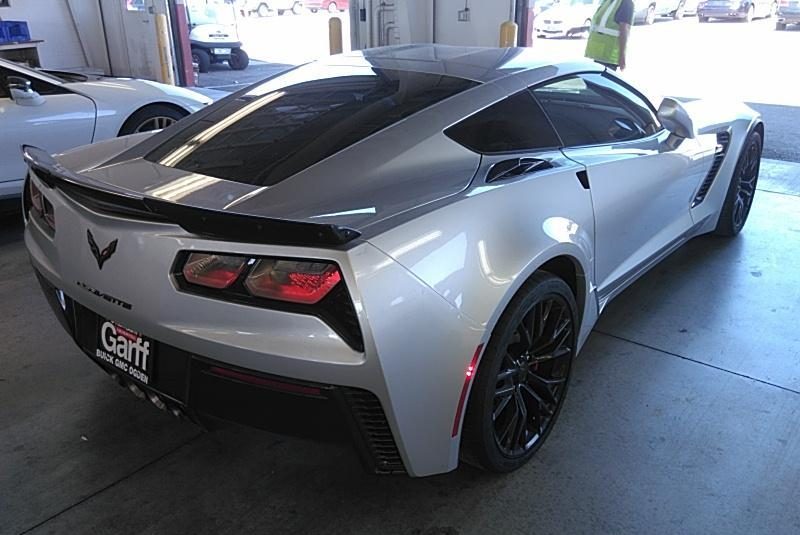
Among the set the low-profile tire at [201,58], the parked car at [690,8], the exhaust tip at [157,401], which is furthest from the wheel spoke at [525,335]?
the parked car at [690,8]

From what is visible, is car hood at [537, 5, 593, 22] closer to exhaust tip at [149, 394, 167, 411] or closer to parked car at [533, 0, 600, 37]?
parked car at [533, 0, 600, 37]

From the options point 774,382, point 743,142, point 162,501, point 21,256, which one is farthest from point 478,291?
point 21,256

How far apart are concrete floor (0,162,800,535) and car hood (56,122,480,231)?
0.67 meters

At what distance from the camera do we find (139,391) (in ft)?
6.73

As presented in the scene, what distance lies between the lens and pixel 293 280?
1651 millimetres

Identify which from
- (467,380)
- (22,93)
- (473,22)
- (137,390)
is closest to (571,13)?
Result: (473,22)

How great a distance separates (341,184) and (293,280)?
447mm

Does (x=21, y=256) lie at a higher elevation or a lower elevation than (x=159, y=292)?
lower

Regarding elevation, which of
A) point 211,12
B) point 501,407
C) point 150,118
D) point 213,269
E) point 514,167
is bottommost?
point 501,407

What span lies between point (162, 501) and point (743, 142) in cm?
363

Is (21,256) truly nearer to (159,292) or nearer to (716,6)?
(159,292)

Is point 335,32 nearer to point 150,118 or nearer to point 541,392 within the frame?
point 150,118

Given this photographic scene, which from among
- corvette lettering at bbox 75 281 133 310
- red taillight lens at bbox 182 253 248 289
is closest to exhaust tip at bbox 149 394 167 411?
corvette lettering at bbox 75 281 133 310

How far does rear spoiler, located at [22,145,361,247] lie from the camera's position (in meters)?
1.57
